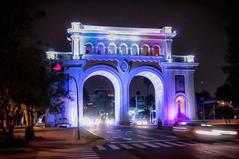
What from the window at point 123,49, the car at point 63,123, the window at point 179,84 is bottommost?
the car at point 63,123

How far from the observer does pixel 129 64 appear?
7819 centimetres

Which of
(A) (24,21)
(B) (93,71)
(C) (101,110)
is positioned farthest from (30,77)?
(C) (101,110)

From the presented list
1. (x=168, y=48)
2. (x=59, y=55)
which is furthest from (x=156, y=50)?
(x=59, y=55)

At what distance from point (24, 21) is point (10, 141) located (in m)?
8.88

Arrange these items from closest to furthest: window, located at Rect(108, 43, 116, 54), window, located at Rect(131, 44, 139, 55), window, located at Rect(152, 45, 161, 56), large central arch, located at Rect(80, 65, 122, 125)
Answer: large central arch, located at Rect(80, 65, 122, 125)
window, located at Rect(108, 43, 116, 54)
window, located at Rect(131, 44, 139, 55)
window, located at Rect(152, 45, 161, 56)

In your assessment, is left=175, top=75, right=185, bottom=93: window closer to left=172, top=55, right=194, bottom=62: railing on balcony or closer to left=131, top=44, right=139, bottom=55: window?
left=172, top=55, right=194, bottom=62: railing on balcony

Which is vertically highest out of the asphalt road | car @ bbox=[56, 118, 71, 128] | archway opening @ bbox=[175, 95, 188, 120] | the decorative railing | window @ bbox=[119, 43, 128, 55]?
window @ bbox=[119, 43, 128, 55]

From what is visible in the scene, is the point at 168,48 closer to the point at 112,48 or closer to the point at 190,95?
the point at 190,95

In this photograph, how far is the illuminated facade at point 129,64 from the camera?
76562mm

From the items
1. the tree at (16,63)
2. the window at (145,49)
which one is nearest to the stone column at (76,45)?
the window at (145,49)

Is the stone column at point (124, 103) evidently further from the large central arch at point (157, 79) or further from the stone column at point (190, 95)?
the stone column at point (190, 95)

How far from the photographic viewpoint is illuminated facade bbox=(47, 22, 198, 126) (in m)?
76.6

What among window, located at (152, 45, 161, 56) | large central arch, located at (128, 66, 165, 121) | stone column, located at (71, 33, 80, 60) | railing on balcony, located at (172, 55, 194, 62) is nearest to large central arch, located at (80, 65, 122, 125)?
large central arch, located at (128, 66, 165, 121)

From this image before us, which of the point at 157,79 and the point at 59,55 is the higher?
the point at 59,55
